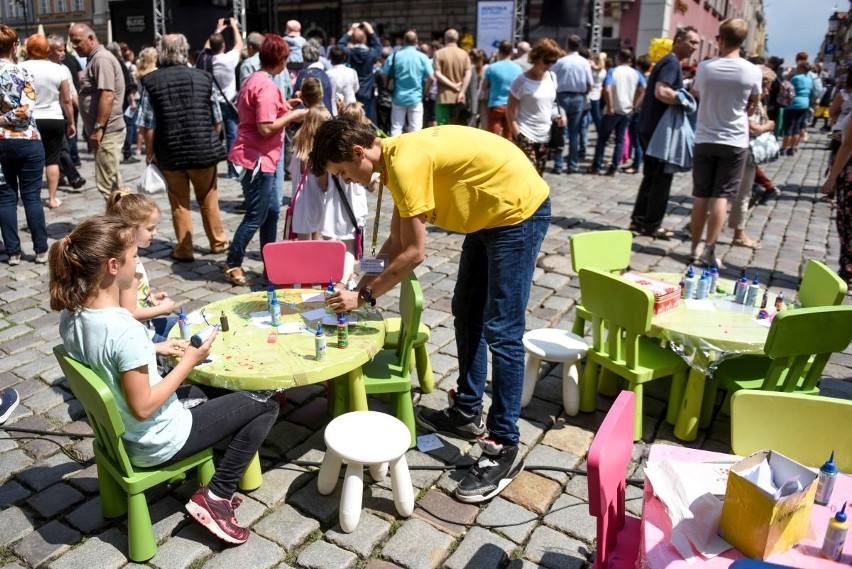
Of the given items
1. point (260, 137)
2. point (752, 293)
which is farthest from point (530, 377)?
point (260, 137)

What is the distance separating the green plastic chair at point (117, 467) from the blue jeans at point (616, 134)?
9030 millimetres

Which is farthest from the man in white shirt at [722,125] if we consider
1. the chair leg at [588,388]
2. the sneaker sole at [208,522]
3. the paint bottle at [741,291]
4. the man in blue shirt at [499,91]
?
the sneaker sole at [208,522]

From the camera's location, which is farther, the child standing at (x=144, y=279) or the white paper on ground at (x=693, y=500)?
the child standing at (x=144, y=279)

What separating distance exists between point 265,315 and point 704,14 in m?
34.8

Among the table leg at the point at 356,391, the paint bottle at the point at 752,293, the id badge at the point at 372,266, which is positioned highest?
the id badge at the point at 372,266

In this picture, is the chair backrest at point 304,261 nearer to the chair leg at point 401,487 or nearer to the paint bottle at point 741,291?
the chair leg at point 401,487

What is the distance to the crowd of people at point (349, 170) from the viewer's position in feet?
8.63

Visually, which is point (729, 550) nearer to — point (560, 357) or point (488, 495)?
point (488, 495)

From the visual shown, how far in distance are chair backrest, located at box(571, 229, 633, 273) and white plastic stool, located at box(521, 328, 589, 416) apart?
18.4 inches

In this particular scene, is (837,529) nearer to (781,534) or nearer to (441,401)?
(781,534)

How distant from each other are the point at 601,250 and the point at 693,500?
7.84 ft

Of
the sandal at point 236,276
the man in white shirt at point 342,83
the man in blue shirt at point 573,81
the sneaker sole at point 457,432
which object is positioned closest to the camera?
the sneaker sole at point 457,432

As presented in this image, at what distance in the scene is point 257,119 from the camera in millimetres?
5438

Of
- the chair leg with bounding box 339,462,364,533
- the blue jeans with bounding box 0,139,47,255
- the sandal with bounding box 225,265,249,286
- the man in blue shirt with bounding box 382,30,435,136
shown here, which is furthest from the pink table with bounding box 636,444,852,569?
the man in blue shirt with bounding box 382,30,435,136
